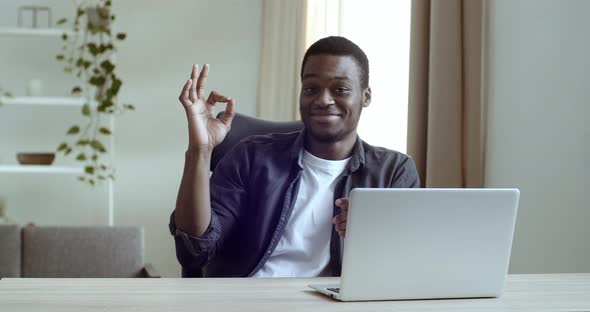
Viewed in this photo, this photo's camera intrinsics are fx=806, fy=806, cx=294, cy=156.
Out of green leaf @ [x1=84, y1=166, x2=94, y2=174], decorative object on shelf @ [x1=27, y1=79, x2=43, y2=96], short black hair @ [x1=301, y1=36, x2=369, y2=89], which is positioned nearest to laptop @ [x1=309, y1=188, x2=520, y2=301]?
short black hair @ [x1=301, y1=36, x2=369, y2=89]

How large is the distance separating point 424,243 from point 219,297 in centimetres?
34

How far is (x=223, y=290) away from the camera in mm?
1369

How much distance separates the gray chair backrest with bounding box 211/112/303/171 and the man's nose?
1.06ft

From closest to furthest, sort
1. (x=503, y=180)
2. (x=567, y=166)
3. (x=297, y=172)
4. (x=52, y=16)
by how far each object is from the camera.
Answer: (x=297, y=172)
(x=567, y=166)
(x=503, y=180)
(x=52, y=16)

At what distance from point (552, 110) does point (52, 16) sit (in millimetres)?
3100

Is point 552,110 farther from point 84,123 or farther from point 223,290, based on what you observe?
point 84,123

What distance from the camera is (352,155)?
202cm

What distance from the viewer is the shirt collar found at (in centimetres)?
197

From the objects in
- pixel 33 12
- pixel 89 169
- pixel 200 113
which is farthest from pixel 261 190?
pixel 33 12

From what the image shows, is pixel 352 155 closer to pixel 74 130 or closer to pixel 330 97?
pixel 330 97

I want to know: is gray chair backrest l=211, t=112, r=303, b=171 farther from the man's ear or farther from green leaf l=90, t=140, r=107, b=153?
green leaf l=90, t=140, r=107, b=153

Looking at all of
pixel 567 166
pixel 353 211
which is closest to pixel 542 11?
pixel 567 166

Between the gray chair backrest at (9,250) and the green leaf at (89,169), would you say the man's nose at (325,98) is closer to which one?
the gray chair backrest at (9,250)

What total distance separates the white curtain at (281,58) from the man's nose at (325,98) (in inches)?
80.7
